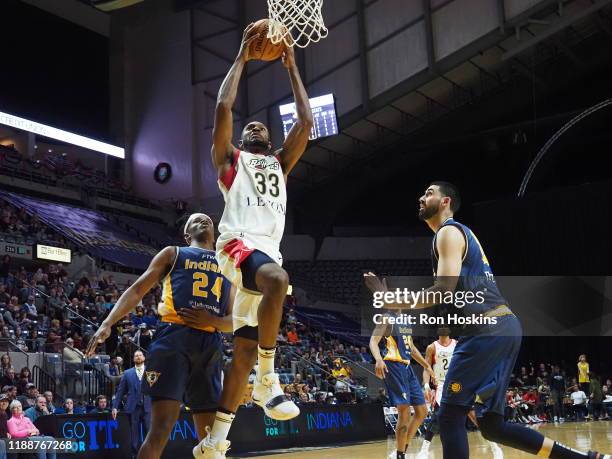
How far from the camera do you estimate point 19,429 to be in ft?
33.3

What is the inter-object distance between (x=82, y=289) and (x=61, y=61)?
48.7 feet

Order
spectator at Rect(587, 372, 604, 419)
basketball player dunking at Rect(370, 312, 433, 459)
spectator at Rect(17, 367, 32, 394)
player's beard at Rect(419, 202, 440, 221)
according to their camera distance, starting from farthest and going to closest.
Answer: spectator at Rect(587, 372, 604, 419), spectator at Rect(17, 367, 32, 394), basketball player dunking at Rect(370, 312, 433, 459), player's beard at Rect(419, 202, 440, 221)

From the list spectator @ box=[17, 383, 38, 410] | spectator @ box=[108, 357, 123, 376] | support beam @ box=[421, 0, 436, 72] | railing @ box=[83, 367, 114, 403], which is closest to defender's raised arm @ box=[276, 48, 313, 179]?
spectator @ box=[17, 383, 38, 410]

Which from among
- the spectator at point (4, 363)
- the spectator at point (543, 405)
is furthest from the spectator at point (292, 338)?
the spectator at point (4, 363)

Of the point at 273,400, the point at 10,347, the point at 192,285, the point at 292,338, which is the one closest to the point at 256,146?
the point at 192,285

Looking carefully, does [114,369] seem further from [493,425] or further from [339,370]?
[493,425]

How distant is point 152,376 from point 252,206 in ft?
4.79

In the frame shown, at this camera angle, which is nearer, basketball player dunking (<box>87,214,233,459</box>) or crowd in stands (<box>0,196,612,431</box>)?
basketball player dunking (<box>87,214,233,459</box>)

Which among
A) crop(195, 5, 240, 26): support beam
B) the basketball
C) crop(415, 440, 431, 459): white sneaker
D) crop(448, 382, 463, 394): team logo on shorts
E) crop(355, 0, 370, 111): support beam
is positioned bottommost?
crop(415, 440, 431, 459): white sneaker

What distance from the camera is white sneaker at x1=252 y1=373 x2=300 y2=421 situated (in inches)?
175

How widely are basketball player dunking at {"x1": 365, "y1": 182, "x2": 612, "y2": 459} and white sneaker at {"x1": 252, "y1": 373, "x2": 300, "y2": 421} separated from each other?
1072mm

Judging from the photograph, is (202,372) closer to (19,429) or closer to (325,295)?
(19,429)

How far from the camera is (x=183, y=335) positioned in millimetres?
5582

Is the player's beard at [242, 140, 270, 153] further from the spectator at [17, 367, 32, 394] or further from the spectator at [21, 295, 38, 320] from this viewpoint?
the spectator at [21, 295, 38, 320]
